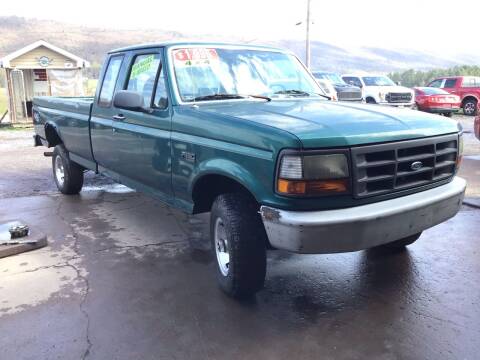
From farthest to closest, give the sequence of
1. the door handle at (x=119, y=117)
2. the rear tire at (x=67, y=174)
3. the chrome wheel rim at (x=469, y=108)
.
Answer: the chrome wheel rim at (x=469, y=108) → the rear tire at (x=67, y=174) → the door handle at (x=119, y=117)

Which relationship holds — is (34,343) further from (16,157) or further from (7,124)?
(7,124)

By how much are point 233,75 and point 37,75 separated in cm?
1624

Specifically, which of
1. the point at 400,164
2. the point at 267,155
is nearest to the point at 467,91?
the point at 400,164

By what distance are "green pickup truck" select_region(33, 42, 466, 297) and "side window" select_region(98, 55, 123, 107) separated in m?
0.05

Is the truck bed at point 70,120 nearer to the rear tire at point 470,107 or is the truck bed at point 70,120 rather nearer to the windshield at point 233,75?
the windshield at point 233,75

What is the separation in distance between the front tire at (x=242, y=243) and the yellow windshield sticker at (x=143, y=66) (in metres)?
1.66

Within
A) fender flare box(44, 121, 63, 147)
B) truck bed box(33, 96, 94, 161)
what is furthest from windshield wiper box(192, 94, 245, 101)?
fender flare box(44, 121, 63, 147)

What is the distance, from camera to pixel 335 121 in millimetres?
3307

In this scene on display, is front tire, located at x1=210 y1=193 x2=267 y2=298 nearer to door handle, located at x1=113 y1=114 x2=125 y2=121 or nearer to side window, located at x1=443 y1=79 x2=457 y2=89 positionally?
door handle, located at x1=113 y1=114 x2=125 y2=121

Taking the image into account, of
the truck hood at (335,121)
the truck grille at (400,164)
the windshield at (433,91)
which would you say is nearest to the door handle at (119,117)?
the truck hood at (335,121)

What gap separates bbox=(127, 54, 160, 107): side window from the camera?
4.50 metres

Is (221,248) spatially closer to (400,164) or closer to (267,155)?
(267,155)

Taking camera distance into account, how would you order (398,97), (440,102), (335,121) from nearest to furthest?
1. (335,121)
2. (398,97)
3. (440,102)

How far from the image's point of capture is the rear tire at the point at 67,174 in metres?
6.85
